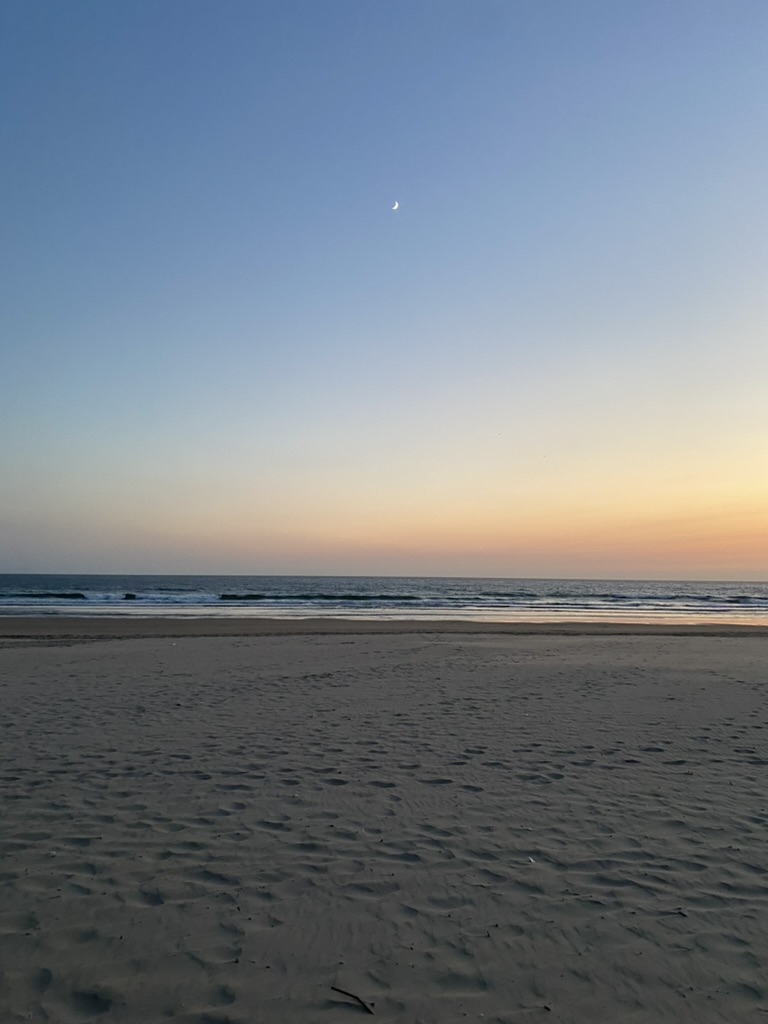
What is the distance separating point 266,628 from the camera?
95.5 feet

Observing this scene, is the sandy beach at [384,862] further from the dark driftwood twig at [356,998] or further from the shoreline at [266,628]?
the shoreline at [266,628]

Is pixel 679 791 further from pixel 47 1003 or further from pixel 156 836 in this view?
pixel 47 1003

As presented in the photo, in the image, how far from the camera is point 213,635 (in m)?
24.5

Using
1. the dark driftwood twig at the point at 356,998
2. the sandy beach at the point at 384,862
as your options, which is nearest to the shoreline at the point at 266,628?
the sandy beach at the point at 384,862

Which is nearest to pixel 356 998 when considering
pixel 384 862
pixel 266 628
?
pixel 384 862

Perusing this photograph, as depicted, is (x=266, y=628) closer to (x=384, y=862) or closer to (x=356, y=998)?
(x=384, y=862)

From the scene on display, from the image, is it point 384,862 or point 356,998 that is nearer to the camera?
point 356,998

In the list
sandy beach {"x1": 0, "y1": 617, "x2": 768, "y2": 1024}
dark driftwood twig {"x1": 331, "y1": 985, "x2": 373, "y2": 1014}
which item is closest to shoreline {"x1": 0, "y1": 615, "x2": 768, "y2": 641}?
sandy beach {"x1": 0, "y1": 617, "x2": 768, "y2": 1024}

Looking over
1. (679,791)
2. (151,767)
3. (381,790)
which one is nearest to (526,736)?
(679,791)

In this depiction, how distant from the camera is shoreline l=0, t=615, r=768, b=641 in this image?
83.4 ft

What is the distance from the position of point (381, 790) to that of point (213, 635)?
19436 millimetres

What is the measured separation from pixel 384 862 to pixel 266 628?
25035 mm

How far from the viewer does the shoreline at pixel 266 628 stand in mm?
25422

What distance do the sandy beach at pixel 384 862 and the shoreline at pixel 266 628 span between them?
15.1 m
